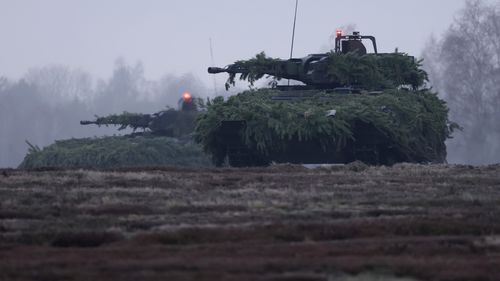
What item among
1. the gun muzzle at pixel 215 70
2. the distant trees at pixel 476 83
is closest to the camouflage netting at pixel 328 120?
the gun muzzle at pixel 215 70

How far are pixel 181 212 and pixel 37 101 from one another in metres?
63.5

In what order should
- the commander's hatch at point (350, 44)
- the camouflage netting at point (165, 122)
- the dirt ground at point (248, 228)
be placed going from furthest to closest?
the camouflage netting at point (165, 122)
the commander's hatch at point (350, 44)
the dirt ground at point (248, 228)

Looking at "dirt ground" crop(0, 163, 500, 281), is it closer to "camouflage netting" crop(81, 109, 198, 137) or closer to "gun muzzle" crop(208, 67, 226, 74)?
"gun muzzle" crop(208, 67, 226, 74)

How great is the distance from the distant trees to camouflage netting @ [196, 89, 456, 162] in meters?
45.0

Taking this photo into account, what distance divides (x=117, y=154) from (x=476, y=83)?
42.3 m

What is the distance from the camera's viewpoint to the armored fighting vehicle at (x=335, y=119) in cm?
2294

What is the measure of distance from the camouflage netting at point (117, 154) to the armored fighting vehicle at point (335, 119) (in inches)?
173

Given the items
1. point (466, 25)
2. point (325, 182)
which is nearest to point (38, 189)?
point (325, 182)

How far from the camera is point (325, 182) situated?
16344mm

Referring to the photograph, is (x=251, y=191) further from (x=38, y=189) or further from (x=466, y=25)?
(x=466, y=25)

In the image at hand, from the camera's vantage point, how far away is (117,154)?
3011 centimetres

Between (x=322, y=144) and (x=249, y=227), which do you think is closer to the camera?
(x=249, y=227)

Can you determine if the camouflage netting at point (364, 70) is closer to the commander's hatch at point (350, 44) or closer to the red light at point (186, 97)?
the commander's hatch at point (350, 44)

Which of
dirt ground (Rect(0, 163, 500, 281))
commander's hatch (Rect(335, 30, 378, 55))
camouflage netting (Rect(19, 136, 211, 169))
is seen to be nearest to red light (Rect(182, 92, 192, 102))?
camouflage netting (Rect(19, 136, 211, 169))
